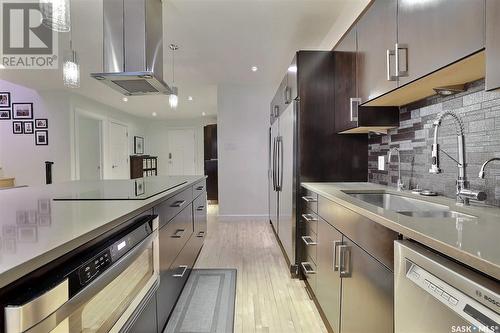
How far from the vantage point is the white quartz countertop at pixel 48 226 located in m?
0.61

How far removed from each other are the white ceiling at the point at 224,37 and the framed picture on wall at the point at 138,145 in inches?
153

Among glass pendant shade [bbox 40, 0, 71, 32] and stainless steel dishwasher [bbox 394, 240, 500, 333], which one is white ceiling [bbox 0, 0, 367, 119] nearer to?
glass pendant shade [bbox 40, 0, 71, 32]

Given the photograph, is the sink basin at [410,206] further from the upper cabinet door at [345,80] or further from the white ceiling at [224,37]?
the white ceiling at [224,37]

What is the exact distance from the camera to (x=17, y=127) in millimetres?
5512

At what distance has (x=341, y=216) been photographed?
147 cm

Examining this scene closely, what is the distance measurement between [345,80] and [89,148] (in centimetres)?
747

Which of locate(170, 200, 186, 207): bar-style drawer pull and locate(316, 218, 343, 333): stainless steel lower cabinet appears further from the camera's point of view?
locate(170, 200, 186, 207): bar-style drawer pull

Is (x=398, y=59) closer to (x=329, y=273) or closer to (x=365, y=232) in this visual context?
(x=365, y=232)

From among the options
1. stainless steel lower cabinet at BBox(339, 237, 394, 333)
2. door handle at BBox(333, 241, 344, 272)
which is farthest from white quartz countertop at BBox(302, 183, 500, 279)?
door handle at BBox(333, 241, 344, 272)

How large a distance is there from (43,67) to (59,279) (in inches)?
173

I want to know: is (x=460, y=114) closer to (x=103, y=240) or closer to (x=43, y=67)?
(x=103, y=240)

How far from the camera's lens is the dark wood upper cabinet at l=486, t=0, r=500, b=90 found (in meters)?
0.87

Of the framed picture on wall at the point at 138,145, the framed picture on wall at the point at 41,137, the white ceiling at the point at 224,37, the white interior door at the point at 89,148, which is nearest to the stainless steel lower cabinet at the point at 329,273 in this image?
the white ceiling at the point at 224,37

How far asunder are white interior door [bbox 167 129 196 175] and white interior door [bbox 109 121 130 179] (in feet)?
5.38
